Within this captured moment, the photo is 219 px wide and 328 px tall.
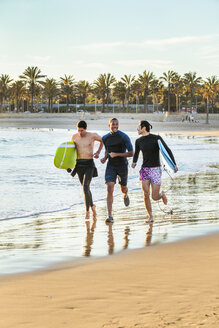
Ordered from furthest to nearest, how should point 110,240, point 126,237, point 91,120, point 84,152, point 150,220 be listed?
point 91,120, point 84,152, point 150,220, point 126,237, point 110,240

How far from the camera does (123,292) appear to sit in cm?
428

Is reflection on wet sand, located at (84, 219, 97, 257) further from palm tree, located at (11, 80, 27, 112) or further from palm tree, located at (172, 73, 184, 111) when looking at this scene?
palm tree, located at (11, 80, 27, 112)

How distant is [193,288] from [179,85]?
408 ft

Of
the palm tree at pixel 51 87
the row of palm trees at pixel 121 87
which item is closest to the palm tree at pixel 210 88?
the row of palm trees at pixel 121 87

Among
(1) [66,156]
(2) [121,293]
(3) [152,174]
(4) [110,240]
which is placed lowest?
(4) [110,240]

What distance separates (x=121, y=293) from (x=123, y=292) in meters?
0.03

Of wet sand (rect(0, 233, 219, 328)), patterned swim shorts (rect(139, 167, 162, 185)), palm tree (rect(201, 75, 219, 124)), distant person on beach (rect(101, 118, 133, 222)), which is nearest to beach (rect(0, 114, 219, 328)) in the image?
wet sand (rect(0, 233, 219, 328))

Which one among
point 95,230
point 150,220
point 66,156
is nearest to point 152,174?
point 150,220

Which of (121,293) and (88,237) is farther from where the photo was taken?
(88,237)

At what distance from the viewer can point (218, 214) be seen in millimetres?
8555

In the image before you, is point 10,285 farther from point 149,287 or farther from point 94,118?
point 94,118

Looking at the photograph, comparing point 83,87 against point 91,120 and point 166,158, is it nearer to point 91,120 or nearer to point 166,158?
point 91,120

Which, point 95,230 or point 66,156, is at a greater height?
point 66,156

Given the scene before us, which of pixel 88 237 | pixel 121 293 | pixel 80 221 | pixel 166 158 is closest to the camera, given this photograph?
pixel 121 293
